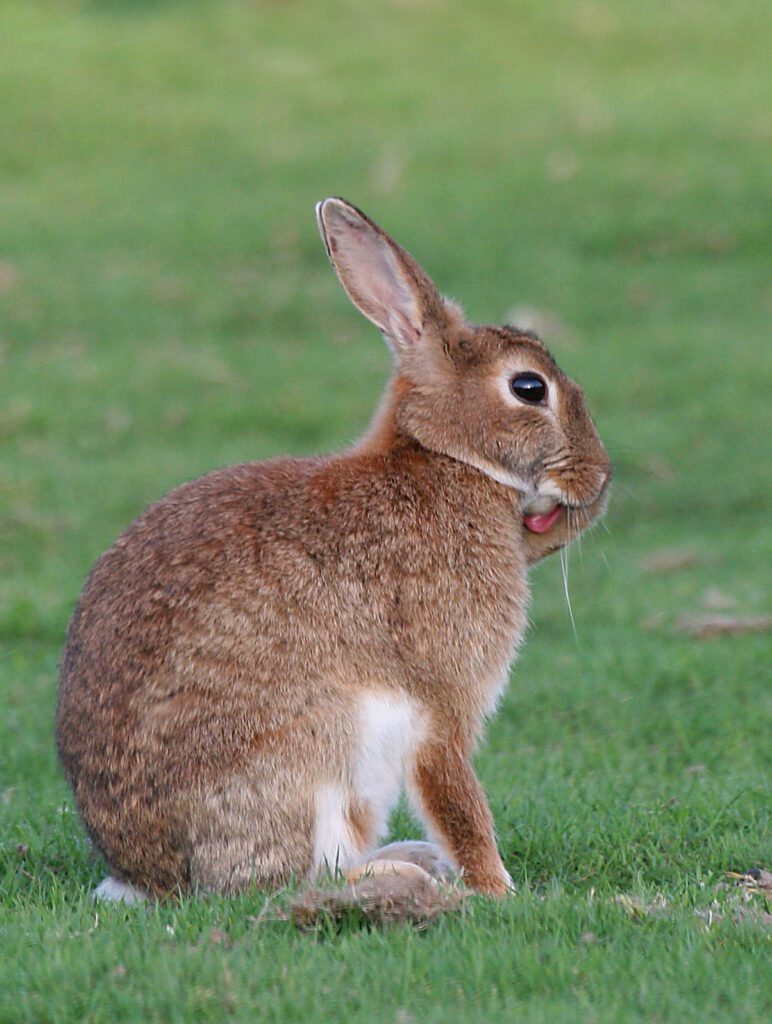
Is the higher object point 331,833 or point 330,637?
point 330,637

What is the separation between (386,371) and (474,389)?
904 cm

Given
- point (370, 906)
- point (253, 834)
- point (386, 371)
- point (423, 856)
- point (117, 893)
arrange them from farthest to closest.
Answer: point (386, 371) < point (423, 856) < point (117, 893) < point (253, 834) < point (370, 906)

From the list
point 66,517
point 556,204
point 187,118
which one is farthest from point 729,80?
point 66,517

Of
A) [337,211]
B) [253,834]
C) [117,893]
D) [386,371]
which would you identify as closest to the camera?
[253,834]

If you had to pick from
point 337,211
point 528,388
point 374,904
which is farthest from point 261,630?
point 337,211

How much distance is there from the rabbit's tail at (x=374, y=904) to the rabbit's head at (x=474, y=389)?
4.99 ft

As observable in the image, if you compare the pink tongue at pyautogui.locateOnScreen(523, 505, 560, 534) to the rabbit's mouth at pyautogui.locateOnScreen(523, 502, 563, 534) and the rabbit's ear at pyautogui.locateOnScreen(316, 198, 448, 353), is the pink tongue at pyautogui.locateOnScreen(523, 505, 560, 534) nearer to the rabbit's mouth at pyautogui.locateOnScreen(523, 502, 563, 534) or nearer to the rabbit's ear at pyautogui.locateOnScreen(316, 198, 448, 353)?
the rabbit's mouth at pyautogui.locateOnScreen(523, 502, 563, 534)

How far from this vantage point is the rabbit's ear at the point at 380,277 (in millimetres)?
5496

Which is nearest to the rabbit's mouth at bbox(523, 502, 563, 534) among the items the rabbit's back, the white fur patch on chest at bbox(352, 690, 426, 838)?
the rabbit's back

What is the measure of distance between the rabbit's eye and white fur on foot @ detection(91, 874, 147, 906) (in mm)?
2020

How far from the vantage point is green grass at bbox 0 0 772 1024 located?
414cm

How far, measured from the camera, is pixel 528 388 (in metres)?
5.55

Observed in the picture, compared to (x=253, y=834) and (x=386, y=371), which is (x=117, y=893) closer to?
(x=253, y=834)

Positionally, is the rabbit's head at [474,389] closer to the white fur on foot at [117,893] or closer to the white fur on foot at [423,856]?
the white fur on foot at [423,856]
